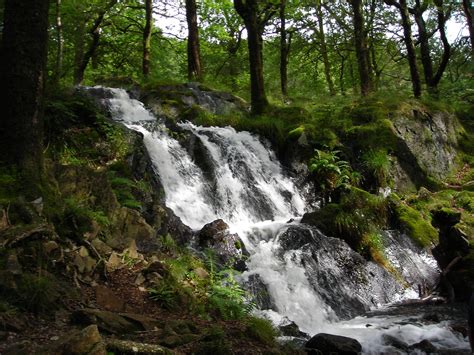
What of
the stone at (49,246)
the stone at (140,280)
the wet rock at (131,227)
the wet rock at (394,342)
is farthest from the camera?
the wet rock at (131,227)

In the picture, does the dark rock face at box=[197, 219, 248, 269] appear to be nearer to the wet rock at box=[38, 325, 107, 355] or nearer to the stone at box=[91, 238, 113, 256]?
the stone at box=[91, 238, 113, 256]

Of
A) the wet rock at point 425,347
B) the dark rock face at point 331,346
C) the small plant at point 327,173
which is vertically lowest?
the wet rock at point 425,347

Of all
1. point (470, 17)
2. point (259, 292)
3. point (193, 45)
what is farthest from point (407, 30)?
point (259, 292)

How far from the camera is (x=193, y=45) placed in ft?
57.1

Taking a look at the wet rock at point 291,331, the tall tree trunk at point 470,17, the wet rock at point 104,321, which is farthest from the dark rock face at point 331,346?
the tall tree trunk at point 470,17

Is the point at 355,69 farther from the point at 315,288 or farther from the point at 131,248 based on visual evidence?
the point at 131,248

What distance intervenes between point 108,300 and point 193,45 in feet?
47.4

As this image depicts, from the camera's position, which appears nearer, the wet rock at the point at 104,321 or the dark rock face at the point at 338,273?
the wet rock at the point at 104,321

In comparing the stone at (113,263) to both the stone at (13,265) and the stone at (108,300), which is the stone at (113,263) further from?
the stone at (13,265)

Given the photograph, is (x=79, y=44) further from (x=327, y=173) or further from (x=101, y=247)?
(x=101, y=247)

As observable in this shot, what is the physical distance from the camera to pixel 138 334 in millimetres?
3969

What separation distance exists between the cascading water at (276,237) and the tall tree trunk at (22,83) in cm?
393

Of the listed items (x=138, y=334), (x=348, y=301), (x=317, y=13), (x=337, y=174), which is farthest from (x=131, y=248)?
(x=317, y=13)

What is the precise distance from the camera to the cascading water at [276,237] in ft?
22.8
